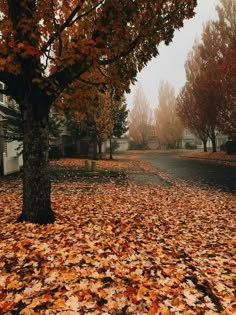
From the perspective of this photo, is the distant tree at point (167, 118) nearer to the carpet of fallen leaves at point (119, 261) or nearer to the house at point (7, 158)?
the house at point (7, 158)

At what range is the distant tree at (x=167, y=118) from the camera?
55594mm

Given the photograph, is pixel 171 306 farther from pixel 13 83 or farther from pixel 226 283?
pixel 13 83

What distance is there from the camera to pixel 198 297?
3.33 metres

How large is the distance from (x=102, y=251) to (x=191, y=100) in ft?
114

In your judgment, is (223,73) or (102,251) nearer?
(102,251)

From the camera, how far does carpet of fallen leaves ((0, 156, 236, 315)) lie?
10.3 feet

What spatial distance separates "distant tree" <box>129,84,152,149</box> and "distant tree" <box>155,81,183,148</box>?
2.41 m

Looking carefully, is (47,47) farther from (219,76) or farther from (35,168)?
(219,76)

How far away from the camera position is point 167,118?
56688 millimetres

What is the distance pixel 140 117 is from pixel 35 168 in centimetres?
5357

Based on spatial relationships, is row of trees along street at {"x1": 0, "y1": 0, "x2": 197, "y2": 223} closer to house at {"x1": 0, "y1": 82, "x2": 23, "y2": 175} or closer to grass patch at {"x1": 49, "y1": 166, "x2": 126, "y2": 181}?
grass patch at {"x1": 49, "y1": 166, "x2": 126, "y2": 181}

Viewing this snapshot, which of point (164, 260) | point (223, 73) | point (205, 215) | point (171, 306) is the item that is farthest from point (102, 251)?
point (223, 73)

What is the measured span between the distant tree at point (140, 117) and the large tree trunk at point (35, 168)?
5324 centimetres

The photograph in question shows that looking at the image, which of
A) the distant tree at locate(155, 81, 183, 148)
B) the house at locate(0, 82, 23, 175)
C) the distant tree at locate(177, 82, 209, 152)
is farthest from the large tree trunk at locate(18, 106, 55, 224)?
the distant tree at locate(155, 81, 183, 148)
